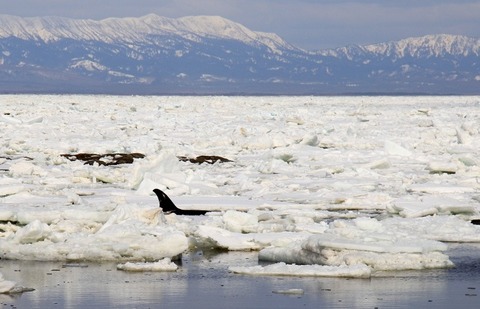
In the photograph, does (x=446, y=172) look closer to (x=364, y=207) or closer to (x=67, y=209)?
(x=364, y=207)

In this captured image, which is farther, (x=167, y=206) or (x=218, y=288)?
(x=167, y=206)

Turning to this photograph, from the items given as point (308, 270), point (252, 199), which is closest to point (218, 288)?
point (308, 270)

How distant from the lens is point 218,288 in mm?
8625

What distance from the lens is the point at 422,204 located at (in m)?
13.3

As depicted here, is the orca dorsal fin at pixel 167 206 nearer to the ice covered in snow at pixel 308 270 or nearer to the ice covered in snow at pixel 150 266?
the ice covered in snow at pixel 150 266

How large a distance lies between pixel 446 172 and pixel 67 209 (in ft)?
26.7

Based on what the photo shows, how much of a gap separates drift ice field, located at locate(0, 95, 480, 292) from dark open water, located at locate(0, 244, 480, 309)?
21cm

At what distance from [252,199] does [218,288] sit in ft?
18.6

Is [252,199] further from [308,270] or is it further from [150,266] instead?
[308,270]

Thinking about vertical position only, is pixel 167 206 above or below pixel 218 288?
above

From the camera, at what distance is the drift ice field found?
962 centimetres

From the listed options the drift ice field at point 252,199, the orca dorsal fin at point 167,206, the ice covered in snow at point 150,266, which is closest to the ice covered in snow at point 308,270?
the drift ice field at point 252,199

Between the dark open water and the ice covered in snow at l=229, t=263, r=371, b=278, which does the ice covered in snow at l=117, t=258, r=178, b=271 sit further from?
the ice covered in snow at l=229, t=263, r=371, b=278

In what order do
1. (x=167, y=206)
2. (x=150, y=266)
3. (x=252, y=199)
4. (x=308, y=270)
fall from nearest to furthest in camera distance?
1. (x=308, y=270)
2. (x=150, y=266)
3. (x=167, y=206)
4. (x=252, y=199)
